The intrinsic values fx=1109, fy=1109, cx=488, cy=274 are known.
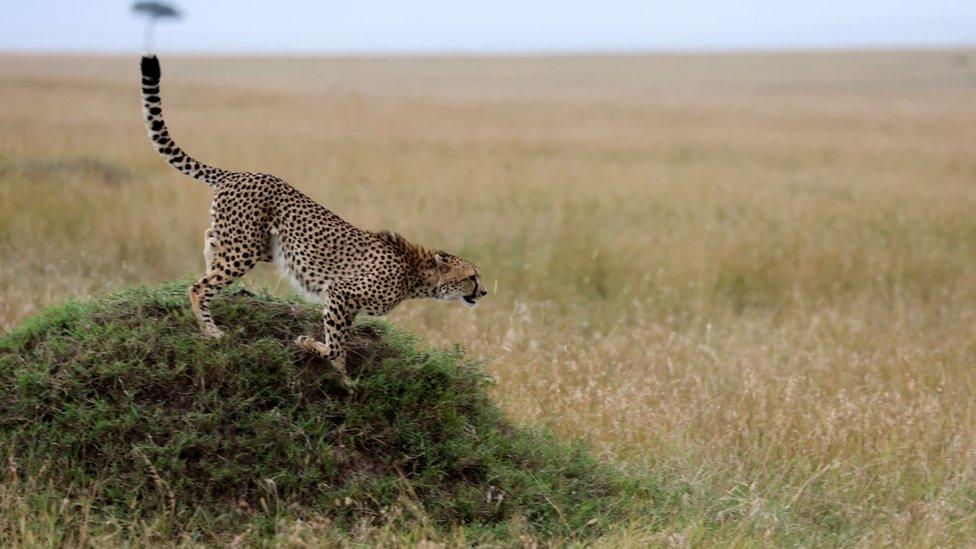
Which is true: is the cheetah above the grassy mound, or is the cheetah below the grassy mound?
above

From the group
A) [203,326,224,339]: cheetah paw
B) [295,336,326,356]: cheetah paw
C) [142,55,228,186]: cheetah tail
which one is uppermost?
[142,55,228,186]: cheetah tail

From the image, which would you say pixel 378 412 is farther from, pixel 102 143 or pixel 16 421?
pixel 102 143

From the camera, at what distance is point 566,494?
5.54 metres

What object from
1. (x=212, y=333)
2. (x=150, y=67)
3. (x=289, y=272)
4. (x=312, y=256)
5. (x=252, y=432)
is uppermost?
(x=150, y=67)

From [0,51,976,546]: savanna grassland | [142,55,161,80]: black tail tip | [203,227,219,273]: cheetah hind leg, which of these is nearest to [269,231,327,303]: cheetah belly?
[203,227,219,273]: cheetah hind leg

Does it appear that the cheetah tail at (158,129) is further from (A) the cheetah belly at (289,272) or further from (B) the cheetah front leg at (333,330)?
(B) the cheetah front leg at (333,330)

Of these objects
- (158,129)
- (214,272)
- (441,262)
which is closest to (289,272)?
(214,272)

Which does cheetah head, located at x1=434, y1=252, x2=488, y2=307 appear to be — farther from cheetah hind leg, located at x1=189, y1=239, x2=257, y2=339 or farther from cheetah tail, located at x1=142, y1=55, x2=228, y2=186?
cheetah tail, located at x1=142, y1=55, x2=228, y2=186

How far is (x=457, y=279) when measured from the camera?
499cm

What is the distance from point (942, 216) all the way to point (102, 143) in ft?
44.6

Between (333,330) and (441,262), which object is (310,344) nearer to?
(333,330)

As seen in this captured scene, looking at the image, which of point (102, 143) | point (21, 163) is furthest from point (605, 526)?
point (102, 143)

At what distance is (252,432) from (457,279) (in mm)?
1217

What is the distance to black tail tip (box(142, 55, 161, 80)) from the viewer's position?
4660 millimetres
